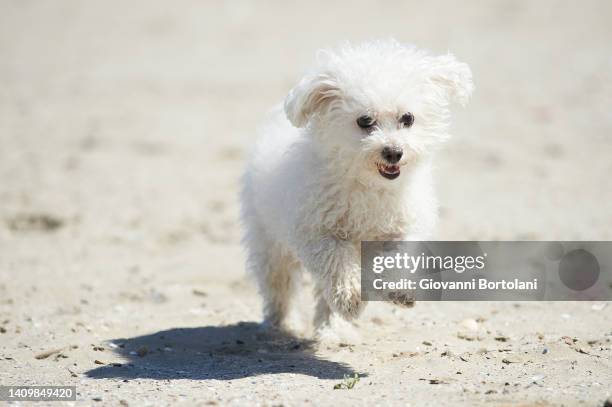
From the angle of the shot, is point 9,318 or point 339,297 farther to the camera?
point 9,318

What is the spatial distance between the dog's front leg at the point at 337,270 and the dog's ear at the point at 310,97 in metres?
0.79

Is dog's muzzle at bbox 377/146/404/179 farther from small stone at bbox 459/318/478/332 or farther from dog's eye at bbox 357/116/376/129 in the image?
small stone at bbox 459/318/478/332

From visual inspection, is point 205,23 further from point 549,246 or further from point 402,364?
point 402,364

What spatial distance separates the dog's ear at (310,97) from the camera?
5.51 metres

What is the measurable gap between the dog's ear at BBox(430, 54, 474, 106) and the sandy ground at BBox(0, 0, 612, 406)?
1.67m

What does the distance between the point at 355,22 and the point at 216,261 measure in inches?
462

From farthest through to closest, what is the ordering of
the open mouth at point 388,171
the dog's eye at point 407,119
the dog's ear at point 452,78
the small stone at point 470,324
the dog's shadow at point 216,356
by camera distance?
the small stone at point 470,324
the dog's ear at point 452,78
the dog's shadow at point 216,356
the dog's eye at point 407,119
the open mouth at point 388,171

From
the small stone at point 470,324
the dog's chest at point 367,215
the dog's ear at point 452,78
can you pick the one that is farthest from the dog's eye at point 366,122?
the small stone at point 470,324

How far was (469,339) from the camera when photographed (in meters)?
6.20

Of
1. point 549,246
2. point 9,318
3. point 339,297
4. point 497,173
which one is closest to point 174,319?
point 9,318

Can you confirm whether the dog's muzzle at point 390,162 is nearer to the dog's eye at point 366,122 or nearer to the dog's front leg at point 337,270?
the dog's eye at point 366,122

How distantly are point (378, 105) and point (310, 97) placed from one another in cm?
47

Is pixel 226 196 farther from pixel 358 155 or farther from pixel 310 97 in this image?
pixel 358 155

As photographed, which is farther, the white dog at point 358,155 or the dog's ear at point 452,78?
the dog's ear at point 452,78
